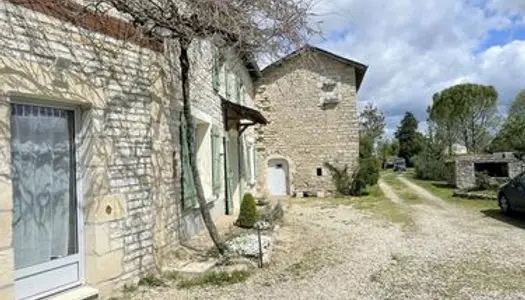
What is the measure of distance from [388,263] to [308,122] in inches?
538

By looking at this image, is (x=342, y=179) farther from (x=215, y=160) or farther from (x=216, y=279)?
(x=216, y=279)

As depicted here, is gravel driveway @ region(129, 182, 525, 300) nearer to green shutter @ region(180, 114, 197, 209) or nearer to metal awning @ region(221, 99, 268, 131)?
green shutter @ region(180, 114, 197, 209)

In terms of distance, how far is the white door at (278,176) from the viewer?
21188 millimetres

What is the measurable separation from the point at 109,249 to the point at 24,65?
246 cm

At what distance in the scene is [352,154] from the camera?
20125 mm

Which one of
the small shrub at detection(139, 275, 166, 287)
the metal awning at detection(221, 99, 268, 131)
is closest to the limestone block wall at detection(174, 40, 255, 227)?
the metal awning at detection(221, 99, 268, 131)

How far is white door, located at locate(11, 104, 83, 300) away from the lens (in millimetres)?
4754

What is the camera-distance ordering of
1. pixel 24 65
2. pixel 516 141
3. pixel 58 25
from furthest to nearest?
pixel 516 141
pixel 58 25
pixel 24 65

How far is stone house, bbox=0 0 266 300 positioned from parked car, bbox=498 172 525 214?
913cm

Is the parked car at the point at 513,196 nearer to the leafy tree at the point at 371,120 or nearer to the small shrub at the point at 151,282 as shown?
the small shrub at the point at 151,282

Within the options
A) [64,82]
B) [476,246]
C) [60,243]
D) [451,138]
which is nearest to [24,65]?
[64,82]

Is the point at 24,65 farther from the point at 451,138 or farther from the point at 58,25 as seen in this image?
the point at 451,138

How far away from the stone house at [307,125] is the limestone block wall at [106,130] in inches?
525

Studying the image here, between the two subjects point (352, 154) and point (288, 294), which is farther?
point (352, 154)
